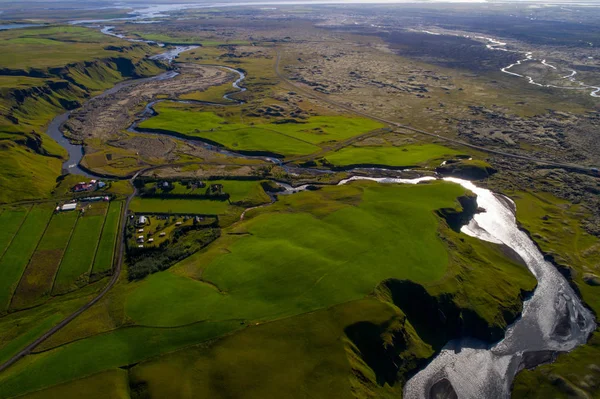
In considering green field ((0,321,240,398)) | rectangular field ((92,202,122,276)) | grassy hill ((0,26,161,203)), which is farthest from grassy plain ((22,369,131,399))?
grassy hill ((0,26,161,203))

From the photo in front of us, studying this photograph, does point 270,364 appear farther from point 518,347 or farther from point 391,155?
point 391,155

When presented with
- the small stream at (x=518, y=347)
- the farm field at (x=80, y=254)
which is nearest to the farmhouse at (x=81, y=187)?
the farm field at (x=80, y=254)

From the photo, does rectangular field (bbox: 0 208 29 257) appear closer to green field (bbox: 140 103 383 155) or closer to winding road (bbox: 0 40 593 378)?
winding road (bbox: 0 40 593 378)

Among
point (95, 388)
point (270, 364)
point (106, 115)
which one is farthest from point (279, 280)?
point (106, 115)

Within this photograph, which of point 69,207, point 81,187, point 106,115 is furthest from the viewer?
point 106,115

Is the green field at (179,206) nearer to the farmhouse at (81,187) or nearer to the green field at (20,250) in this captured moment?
the farmhouse at (81,187)

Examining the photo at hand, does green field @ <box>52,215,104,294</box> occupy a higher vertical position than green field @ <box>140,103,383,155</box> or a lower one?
lower
